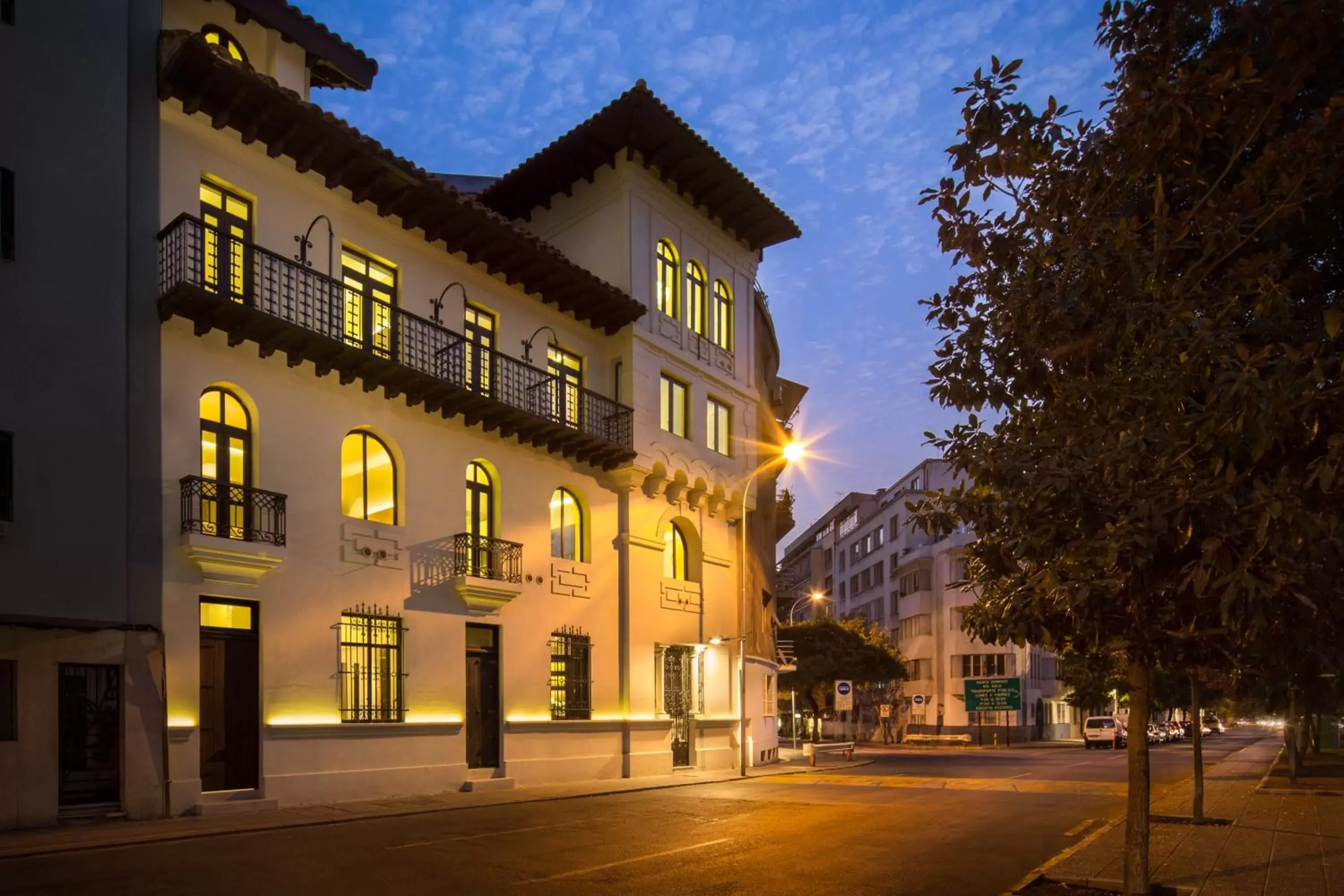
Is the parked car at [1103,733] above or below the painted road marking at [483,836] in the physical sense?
below

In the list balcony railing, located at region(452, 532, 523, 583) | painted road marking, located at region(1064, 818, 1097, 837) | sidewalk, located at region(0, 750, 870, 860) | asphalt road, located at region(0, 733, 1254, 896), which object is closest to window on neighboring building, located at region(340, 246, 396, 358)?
balcony railing, located at region(452, 532, 523, 583)

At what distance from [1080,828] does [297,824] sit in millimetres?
11849

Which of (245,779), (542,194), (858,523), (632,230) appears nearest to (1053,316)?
Result: (245,779)

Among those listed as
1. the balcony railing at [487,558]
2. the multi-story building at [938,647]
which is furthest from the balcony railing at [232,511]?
the multi-story building at [938,647]

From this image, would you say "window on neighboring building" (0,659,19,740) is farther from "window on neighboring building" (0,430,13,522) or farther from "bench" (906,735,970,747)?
A: "bench" (906,735,970,747)

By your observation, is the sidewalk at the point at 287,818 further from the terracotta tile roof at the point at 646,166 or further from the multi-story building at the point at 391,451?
the terracotta tile roof at the point at 646,166

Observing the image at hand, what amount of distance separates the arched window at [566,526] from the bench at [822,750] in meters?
12.2

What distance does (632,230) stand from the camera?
96.0ft

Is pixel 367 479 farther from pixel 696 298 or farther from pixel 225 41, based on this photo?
pixel 696 298

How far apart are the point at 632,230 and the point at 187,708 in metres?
16.4

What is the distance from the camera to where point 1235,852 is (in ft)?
43.9

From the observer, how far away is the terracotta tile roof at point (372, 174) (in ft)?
61.9

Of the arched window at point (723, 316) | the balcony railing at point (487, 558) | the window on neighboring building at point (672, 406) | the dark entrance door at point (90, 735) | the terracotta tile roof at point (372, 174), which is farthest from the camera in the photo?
the arched window at point (723, 316)

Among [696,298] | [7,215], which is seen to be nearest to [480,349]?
[696,298]
